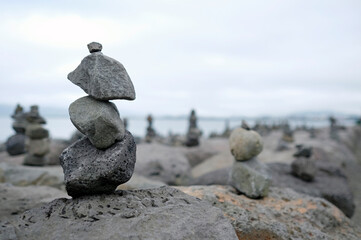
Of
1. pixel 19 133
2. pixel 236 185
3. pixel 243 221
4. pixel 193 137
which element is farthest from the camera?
pixel 193 137

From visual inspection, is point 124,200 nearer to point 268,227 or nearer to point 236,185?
point 268,227

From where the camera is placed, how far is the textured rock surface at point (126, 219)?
303 cm

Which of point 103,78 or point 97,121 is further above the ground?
point 103,78

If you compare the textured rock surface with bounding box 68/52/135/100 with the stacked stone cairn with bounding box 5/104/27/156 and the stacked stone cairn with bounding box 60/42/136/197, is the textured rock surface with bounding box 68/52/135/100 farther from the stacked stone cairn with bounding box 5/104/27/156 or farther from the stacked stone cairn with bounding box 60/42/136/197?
the stacked stone cairn with bounding box 5/104/27/156

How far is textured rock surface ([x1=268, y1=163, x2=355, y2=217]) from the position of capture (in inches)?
323

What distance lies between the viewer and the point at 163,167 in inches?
418

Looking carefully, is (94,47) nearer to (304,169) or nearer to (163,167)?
(304,169)

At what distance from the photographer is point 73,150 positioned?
3.79 meters

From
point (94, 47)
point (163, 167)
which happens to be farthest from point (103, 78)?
point (163, 167)

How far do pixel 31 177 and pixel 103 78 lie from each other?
561 centimetres

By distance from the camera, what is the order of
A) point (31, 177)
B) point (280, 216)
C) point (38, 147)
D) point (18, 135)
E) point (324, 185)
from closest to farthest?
point (280, 216) < point (31, 177) < point (324, 185) < point (38, 147) < point (18, 135)

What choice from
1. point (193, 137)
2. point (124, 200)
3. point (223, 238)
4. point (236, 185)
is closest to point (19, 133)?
point (193, 137)

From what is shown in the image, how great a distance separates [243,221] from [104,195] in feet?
6.02

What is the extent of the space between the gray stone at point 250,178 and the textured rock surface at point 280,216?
0.47 feet
